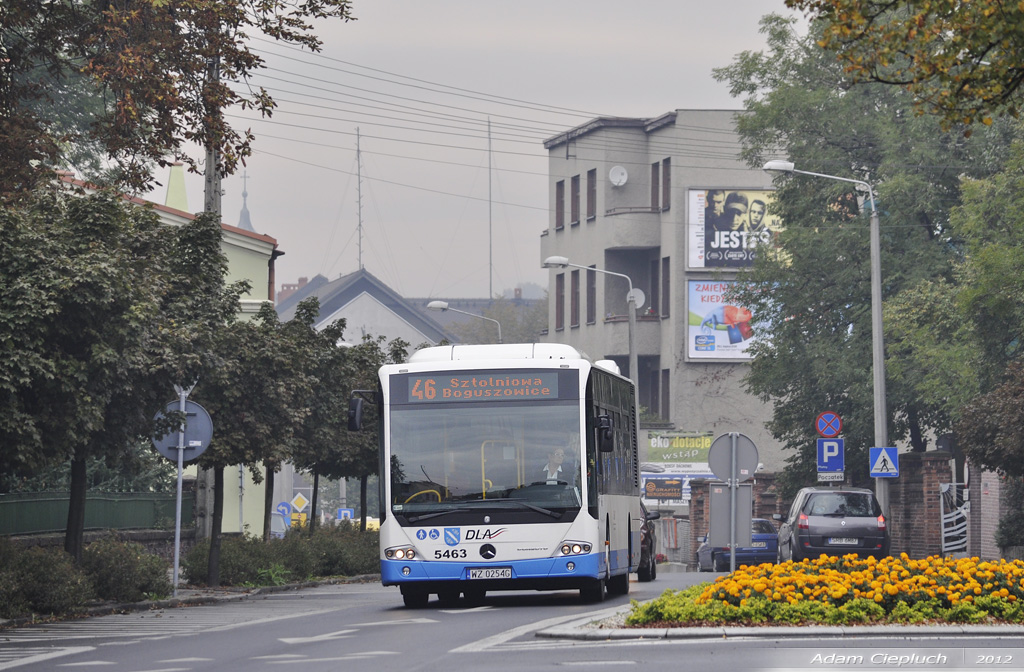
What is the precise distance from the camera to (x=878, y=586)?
15641mm

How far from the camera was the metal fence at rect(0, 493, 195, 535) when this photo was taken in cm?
2580

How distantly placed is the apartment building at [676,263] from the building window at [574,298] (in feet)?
5.38

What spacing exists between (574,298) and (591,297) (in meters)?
2.58

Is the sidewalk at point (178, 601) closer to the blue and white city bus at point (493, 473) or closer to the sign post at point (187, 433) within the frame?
the sign post at point (187, 433)

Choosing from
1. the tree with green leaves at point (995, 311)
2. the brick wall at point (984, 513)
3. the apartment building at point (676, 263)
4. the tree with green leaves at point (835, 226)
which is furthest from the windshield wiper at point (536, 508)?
the apartment building at point (676, 263)

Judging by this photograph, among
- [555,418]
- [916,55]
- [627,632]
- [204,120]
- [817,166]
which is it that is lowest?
[627,632]

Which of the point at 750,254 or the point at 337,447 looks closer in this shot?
the point at 337,447

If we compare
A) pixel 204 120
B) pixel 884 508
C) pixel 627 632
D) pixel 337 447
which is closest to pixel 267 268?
pixel 337 447

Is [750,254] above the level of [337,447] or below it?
above

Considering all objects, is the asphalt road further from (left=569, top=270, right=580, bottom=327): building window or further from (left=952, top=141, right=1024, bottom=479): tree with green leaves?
(left=569, top=270, right=580, bottom=327): building window

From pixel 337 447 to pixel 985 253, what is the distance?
13651 mm

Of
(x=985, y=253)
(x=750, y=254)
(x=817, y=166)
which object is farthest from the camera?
(x=750, y=254)

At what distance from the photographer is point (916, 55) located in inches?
534

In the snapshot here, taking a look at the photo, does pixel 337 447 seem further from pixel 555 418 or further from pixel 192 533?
pixel 555 418
